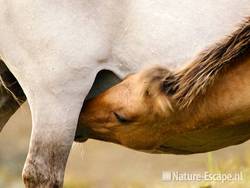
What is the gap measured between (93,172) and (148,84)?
4.43 metres

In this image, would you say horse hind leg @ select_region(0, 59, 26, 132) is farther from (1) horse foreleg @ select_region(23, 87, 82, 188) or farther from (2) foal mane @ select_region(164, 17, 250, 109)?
(2) foal mane @ select_region(164, 17, 250, 109)

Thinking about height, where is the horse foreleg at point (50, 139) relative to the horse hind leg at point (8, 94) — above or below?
below

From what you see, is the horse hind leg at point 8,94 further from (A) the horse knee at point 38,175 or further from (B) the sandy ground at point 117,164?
(B) the sandy ground at point 117,164

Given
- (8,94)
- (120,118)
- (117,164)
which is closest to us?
(120,118)

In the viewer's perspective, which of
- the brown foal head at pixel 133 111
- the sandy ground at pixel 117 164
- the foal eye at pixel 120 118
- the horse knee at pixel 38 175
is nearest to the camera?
the brown foal head at pixel 133 111

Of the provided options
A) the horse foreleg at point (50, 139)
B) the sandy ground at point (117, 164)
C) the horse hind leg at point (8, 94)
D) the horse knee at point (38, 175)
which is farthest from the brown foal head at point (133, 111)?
the sandy ground at point (117, 164)

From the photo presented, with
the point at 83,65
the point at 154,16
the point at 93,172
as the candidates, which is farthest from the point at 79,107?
the point at 93,172

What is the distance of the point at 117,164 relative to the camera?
8.32 metres

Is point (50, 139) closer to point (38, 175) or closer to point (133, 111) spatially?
point (38, 175)

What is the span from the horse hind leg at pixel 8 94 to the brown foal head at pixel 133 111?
2.10ft

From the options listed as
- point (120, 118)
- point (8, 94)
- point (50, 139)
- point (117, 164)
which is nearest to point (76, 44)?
point (50, 139)

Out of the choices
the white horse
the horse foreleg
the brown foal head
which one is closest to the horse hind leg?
the white horse

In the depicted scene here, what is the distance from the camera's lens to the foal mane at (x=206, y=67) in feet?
12.5

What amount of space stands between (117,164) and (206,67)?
4542mm
